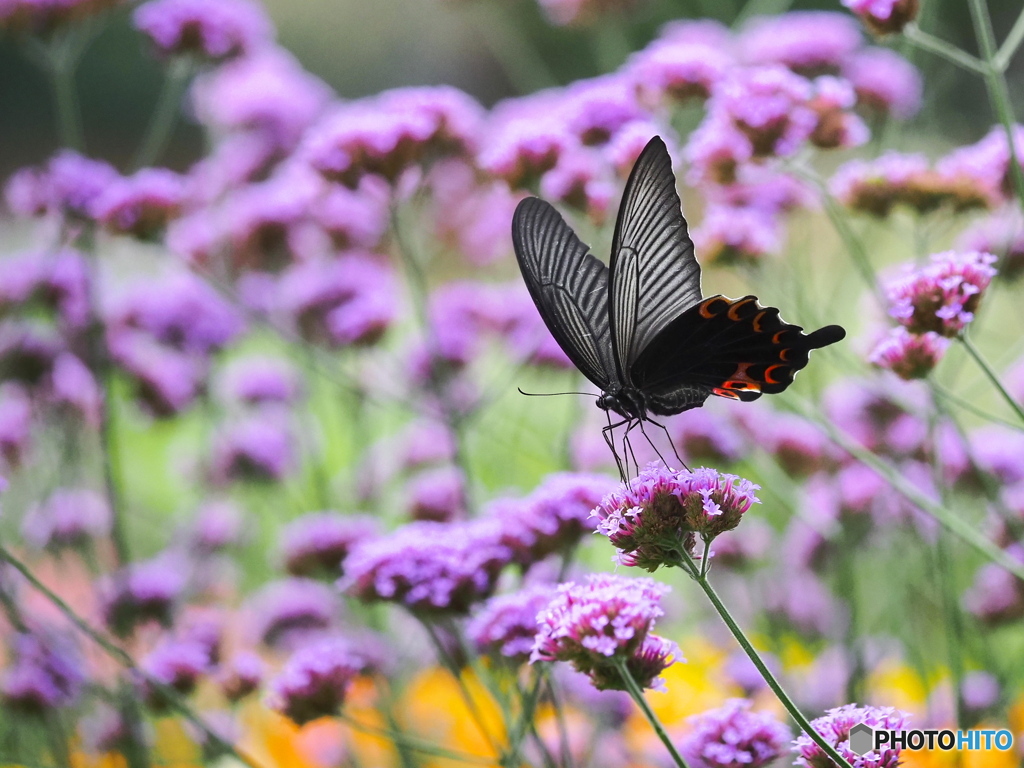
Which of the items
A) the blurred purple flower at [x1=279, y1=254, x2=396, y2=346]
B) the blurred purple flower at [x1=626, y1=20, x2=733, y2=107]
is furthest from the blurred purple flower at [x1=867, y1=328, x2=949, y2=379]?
the blurred purple flower at [x1=279, y1=254, x2=396, y2=346]

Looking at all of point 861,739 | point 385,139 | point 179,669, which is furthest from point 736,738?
point 385,139

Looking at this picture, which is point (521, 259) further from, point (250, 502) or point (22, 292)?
point (250, 502)

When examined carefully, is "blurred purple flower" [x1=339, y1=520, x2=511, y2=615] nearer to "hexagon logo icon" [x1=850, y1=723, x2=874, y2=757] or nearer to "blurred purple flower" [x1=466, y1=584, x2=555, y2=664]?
"blurred purple flower" [x1=466, y1=584, x2=555, y2=664]

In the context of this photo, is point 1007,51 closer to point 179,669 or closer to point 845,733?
point 845,733

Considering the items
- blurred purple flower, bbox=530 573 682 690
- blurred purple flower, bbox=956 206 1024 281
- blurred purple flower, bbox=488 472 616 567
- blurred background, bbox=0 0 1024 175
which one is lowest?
blurred purple flower, bbox=530 573 682 690

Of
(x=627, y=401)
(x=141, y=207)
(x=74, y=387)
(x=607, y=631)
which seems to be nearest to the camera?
(x=607, y=631)
